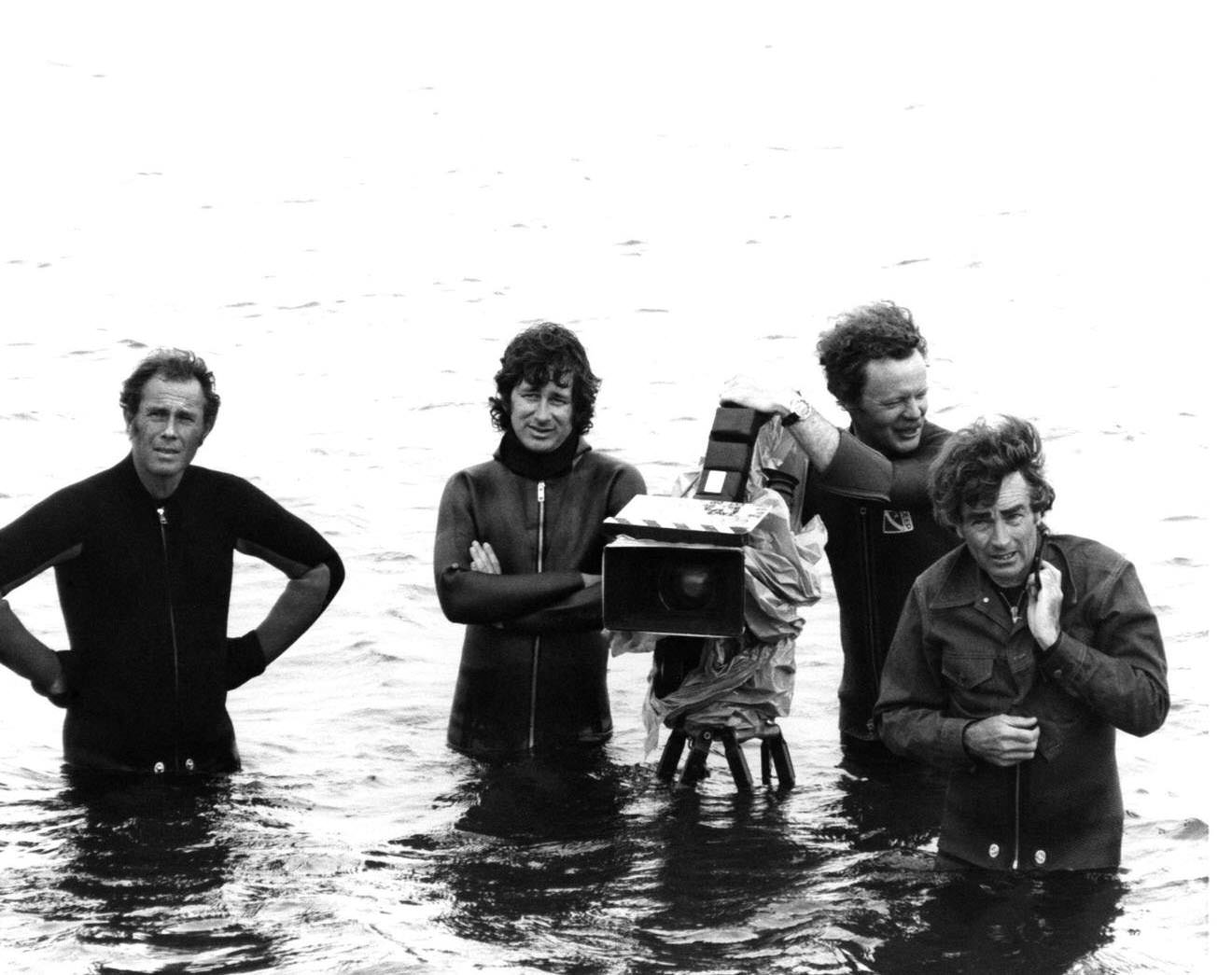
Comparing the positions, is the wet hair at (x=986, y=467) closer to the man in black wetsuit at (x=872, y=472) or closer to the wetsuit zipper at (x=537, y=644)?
the man in black wetsuit at (x=872, y=472)

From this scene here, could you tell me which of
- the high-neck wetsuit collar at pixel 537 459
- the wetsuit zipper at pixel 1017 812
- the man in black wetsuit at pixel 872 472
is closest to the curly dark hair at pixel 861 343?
the man in black wetsuit at pixel 872 472

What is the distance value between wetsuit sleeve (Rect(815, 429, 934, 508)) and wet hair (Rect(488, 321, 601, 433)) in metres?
0.81

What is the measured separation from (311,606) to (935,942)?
242cm

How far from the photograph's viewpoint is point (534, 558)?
677 cm

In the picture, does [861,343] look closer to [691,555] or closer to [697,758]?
[691,555]

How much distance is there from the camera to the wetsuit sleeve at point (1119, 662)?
5105 millimetres

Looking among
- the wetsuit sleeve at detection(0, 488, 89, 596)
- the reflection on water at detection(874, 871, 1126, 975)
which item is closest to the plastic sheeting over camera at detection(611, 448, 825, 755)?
the reflection on water at detection(874, 871, 1126, 975)

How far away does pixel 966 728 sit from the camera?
528 centimetres

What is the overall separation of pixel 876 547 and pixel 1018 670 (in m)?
1.44

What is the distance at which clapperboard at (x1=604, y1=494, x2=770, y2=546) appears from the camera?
5699 mm

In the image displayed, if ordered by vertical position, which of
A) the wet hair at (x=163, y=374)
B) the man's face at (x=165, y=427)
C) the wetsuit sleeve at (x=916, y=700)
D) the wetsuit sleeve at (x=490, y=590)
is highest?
the wet hair at (x=163, y=374)

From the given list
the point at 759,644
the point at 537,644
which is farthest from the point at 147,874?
the point at 759,644

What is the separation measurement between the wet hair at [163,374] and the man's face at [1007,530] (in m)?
2.48

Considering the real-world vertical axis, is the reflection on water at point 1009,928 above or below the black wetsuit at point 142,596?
below
